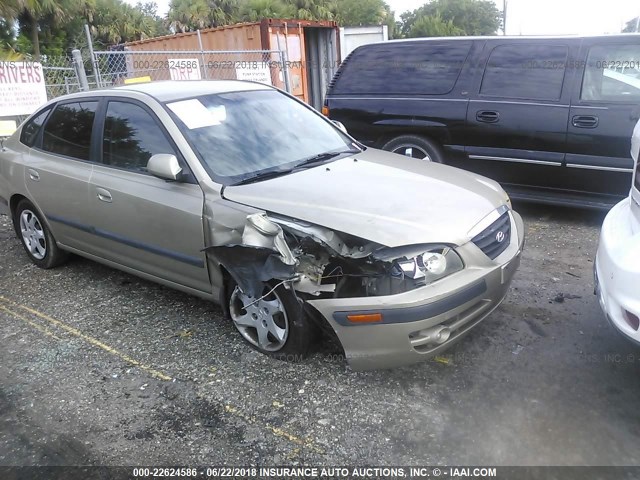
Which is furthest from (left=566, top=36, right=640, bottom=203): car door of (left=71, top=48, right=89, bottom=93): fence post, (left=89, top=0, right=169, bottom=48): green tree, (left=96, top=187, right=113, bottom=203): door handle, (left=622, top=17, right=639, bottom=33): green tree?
(left=89, top=0, right=169, bottom=48): green tree

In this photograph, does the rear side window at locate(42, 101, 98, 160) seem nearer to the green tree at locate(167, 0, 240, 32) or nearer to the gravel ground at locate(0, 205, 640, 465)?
the gravel ground at locate(0, 205, 640, 465)

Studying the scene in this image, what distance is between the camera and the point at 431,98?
5832mm

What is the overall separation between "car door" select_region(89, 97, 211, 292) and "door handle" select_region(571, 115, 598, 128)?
374 centimetres

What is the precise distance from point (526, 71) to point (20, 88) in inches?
232

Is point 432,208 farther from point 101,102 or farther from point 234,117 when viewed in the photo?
point 101,102

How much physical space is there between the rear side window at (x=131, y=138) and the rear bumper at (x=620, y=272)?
8.44 ft

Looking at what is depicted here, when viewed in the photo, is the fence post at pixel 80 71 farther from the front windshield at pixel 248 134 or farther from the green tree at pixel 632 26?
the green tree at pixel 632 26

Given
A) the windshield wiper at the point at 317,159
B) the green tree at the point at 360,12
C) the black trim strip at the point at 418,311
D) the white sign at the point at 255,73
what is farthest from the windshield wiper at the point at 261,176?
the green tree at the point at 360,12

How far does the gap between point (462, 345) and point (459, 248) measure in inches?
32.0

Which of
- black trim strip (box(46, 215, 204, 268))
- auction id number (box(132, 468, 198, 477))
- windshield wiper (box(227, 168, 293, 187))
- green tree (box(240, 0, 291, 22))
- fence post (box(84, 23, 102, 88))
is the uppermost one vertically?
green tree (box(240, 0, 291, 22))

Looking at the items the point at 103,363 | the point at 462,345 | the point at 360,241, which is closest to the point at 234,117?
the point at 360,241

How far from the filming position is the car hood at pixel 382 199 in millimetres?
2816

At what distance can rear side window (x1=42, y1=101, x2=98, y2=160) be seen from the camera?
162 inches

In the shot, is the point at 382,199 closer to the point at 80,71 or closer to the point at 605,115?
the point at 605,115
